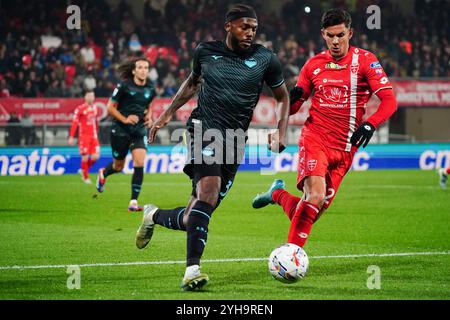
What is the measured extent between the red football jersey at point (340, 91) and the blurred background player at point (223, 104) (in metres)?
0.87

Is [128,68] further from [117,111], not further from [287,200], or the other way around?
[287,200]

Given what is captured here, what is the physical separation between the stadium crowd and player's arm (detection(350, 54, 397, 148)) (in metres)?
18.1

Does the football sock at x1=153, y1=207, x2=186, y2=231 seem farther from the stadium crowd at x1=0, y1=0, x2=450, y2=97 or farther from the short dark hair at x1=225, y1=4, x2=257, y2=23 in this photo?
the stadium crowd at x1=0, y1=0, x2=450, y2=97

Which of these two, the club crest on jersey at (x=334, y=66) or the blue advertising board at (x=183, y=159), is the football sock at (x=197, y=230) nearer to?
the club crest on jersey at (x=334, y=66)

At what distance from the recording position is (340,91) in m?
8.39

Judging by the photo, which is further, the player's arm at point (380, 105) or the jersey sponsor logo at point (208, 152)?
the player's arm at point (380, 105)

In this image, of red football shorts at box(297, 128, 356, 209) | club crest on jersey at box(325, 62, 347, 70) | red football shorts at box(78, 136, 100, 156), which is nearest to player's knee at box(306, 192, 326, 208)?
red football shorts at box(297, 128, 356, 209)

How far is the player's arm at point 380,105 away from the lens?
25.4ft

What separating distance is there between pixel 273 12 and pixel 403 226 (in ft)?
67.8

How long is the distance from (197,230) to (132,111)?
27.4 ft

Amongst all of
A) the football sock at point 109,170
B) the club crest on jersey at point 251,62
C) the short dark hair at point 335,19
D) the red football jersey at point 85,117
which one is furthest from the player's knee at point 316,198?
the red football jersey at point 85,117

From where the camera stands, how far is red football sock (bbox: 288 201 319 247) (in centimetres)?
770
